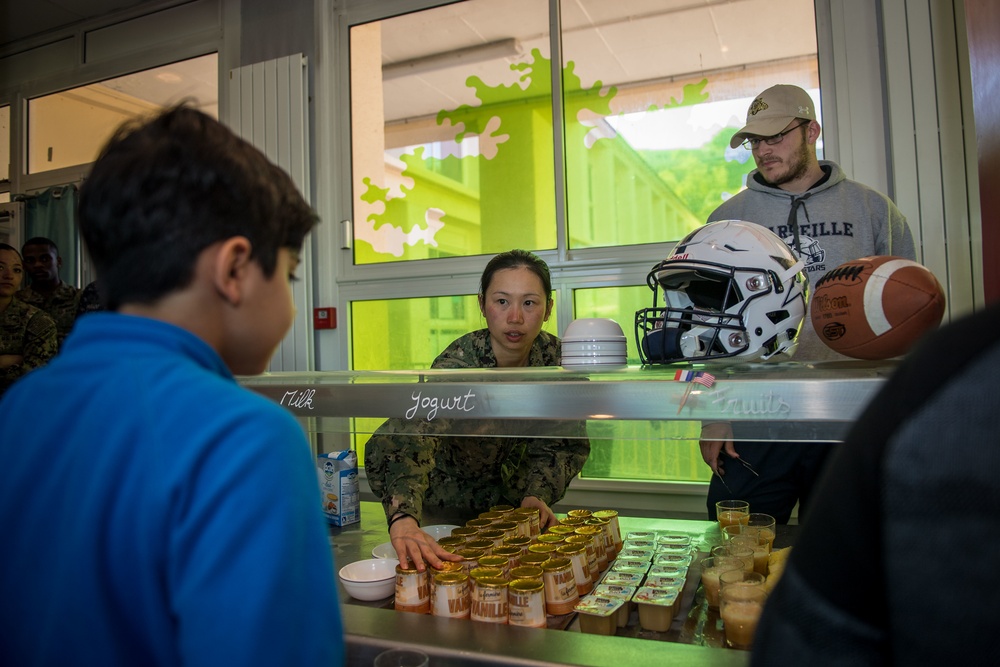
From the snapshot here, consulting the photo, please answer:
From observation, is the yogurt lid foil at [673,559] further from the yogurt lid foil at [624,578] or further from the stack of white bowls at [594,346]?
the stack of white bowls at [594,346]

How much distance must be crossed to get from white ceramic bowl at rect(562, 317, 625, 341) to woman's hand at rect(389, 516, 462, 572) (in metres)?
0.56

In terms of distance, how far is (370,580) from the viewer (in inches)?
Result: 57.3

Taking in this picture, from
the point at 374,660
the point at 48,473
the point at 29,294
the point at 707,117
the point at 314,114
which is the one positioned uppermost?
the point at 314,114

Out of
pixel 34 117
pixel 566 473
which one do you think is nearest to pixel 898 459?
pixel 566 473

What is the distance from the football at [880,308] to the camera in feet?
4.03

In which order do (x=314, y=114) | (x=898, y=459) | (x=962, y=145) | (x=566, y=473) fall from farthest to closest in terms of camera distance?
(x=314, y=114) < (x=962, y=145) < (x=566, y=473) < (x=898, y=459)

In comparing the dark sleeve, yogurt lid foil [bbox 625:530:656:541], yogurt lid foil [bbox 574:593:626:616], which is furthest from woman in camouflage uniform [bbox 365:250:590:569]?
the dark sleeve

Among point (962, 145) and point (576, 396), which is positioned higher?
point (962, 145)

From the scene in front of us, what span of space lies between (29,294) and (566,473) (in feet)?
13.7

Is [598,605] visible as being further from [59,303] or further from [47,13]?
[47,13]

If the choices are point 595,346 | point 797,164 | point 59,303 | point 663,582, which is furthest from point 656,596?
point 59,303

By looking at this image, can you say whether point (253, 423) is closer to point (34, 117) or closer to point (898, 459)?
point (898, 459)

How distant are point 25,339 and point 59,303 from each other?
54 centimetres

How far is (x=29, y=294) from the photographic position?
4.55 metres
